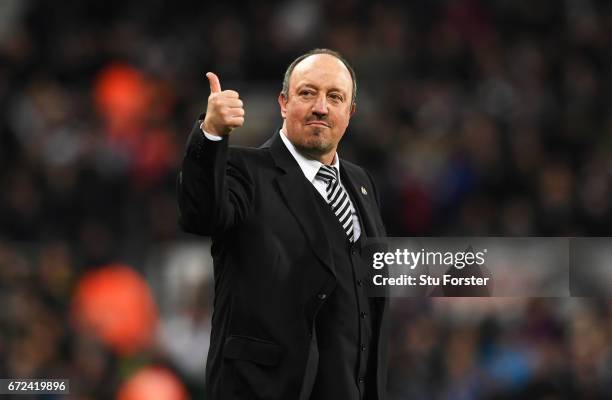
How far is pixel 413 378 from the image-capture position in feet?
17.4

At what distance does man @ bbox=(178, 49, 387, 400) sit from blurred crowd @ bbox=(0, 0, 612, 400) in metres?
1.87

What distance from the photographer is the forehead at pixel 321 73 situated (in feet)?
9.57

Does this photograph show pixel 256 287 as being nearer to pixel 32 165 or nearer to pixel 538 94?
pixel 32 165

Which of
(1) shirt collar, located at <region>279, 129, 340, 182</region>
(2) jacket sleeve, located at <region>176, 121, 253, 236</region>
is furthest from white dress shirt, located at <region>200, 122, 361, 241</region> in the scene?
(2) jacket sleeve, located at <region>176, 121, 253, 236</region>

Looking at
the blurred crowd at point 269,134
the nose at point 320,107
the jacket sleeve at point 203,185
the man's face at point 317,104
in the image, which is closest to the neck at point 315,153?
the man's face at point 317,104

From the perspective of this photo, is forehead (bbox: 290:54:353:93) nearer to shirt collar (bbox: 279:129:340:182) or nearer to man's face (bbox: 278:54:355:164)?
man's face (bbox: 278:54:355:164)

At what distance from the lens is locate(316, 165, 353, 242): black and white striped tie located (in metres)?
2.95

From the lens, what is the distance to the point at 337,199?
9.81 feet

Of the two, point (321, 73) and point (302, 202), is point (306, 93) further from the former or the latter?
point (302, 202)

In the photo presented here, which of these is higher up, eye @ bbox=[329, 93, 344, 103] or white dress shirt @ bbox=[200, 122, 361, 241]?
eye @ bbox=[329, 93, 344, 103]

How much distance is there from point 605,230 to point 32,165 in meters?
3.69

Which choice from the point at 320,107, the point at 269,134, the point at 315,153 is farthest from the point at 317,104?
the point at 269,134

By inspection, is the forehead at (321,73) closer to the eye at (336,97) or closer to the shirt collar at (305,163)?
the eye at (336,97)

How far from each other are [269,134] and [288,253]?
4713 mm
